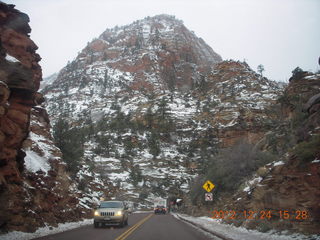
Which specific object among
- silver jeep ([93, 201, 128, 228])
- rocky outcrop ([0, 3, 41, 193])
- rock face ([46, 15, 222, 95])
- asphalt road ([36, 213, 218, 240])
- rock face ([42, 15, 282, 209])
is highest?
rock face ([46, 15, 222, 95])

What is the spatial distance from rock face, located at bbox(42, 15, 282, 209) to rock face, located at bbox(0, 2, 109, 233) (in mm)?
39777

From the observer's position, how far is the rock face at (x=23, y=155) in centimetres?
1427

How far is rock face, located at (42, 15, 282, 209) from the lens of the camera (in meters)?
79.6

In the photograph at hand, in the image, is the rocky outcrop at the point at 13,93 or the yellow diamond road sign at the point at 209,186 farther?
the yellow diamond road sign at the point at 209,186

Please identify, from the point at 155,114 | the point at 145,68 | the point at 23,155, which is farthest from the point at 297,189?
the point at 145,68

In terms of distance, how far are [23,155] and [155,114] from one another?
9612 cm

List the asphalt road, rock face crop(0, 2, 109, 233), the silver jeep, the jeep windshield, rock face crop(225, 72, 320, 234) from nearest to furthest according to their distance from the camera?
rock face crop(225, 72, 320, 234) → the asphalt road → rock face crop(0, 2, 109, 233) → the silver jeep → the jeep windshield

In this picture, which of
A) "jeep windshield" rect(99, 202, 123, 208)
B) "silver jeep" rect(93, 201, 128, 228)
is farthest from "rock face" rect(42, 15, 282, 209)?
"silver jeep" rect(93, 201, 128, 228)

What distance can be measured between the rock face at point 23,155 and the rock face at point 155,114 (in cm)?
3978

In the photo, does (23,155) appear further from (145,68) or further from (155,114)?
(145,68)

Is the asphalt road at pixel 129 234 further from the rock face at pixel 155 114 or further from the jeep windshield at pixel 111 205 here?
the rock face at pixel 155 114

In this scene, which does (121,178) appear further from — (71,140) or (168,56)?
(168,56)

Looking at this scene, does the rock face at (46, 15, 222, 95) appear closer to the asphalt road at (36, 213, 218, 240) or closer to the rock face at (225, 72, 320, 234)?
the asphalt road at (36, 213, 218, 240)

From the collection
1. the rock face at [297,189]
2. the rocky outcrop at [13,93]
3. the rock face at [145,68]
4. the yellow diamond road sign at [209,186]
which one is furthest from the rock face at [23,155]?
the rock face at [145,68]
